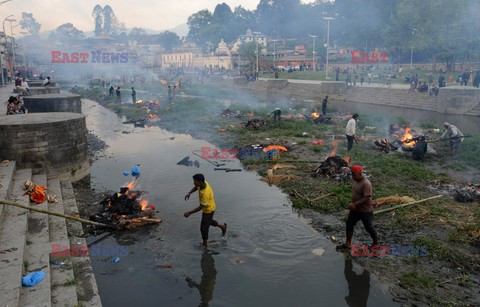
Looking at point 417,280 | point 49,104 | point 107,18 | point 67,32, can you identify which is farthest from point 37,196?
point 107,18

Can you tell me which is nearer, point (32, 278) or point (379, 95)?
point (32, 278)

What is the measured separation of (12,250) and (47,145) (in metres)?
5.47

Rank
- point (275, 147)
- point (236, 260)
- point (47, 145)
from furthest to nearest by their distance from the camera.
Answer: point (275, 147)
point (47, 145)
point (236, 260)

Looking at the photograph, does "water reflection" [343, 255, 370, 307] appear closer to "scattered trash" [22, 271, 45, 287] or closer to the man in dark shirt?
the man in dark shirt

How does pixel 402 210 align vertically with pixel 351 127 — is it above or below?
below

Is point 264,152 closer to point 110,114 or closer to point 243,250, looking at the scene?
point 243,250

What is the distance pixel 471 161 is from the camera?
13.6m

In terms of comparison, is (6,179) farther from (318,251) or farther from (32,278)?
(318,251)

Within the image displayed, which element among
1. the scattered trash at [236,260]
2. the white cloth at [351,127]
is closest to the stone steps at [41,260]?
the scattered trash at [236,260]

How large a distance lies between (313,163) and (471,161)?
570 cm

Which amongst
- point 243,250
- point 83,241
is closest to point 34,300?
point 83,241

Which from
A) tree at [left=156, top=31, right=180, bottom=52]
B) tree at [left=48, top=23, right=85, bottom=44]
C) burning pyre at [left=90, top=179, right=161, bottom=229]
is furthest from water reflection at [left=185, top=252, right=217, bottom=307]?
tree at [left=48, top=23, right=85, bottom=44]

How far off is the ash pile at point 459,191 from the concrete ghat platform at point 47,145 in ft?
34.2

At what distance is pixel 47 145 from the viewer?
10.6 metres
